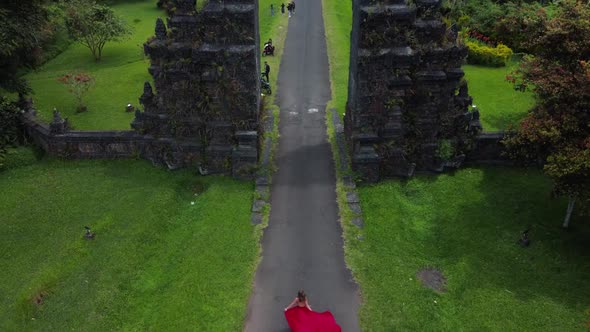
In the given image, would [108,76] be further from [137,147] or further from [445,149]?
[445,149]

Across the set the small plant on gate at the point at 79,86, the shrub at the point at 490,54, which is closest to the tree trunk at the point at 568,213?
the shrub at the point at 490,54

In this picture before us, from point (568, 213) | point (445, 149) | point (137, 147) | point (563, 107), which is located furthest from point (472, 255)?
point (137, 147)

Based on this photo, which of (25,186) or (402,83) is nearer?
(402,83)

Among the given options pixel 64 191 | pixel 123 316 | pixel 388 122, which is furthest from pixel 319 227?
pixel 64 191

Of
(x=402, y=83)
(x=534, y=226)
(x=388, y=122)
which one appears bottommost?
(x=534, y=226)

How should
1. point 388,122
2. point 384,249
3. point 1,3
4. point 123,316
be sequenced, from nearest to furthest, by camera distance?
point 123,316 < point 384,249 < point 388,122 < point 1,3

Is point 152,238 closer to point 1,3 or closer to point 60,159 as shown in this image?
point 60,159

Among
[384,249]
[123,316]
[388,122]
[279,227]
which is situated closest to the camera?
[123,316]

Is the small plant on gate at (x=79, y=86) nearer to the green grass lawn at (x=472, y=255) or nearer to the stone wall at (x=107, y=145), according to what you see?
the stone wall at (x=107, y=145)
